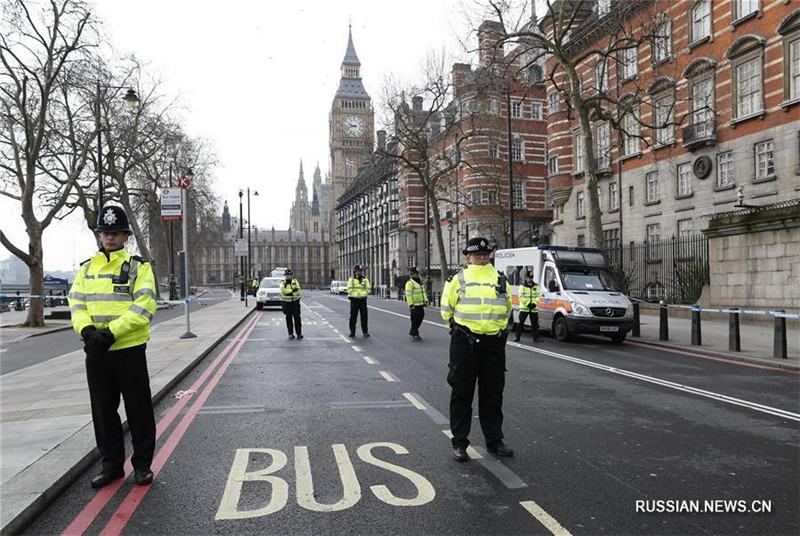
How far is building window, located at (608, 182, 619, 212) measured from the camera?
3512cm

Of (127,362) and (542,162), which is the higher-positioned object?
(542,162)

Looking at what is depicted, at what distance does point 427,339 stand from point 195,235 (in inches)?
1743

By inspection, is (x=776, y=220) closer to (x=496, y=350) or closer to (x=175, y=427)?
(x=496, y=350)

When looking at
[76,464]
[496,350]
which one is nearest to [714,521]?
[496,350]

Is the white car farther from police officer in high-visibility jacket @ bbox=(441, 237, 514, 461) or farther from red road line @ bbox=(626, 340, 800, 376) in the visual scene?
police officer in high-visibility jacket @ bbox=(441, 237, 514, 461)

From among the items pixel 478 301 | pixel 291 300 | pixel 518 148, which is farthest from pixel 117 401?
pixel 518 148

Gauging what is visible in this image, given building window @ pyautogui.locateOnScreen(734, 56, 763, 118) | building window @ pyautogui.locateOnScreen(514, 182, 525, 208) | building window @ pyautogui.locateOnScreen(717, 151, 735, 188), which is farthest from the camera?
building window @ pyautogui.locateOnScreen(514, 182, 525, 208)

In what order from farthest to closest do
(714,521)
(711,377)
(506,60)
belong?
(506,60), (711,377), (714,521)

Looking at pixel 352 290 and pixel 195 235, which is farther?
pixel 195 235

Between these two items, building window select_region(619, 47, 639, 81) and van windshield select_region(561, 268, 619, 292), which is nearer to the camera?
van windshield select_region(561, 268, 619, 292)

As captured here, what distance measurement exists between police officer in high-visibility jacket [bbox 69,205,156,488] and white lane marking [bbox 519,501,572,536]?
114 inches

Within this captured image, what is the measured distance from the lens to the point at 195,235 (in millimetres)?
54531

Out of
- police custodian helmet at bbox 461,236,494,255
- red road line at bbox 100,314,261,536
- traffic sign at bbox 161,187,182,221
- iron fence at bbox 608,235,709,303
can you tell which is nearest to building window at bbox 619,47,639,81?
iron fence at bbox 608,235,709,303

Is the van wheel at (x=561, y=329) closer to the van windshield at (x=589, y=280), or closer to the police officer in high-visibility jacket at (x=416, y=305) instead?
the van windshield at (x=589, y=280)
